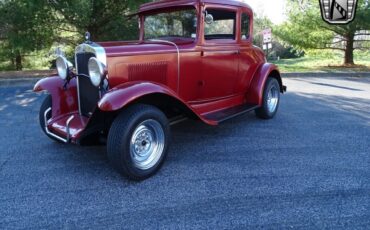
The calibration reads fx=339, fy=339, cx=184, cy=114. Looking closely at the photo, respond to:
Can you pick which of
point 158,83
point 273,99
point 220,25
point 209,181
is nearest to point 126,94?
point 158,83

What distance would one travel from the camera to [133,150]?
3252 mm

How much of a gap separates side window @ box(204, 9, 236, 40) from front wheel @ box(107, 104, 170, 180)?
5.00 feet

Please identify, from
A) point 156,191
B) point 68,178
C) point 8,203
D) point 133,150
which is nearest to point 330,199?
point 156,191

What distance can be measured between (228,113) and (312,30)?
354 inches

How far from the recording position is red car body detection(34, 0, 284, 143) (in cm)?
337

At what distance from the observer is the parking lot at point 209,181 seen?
2.61 metres

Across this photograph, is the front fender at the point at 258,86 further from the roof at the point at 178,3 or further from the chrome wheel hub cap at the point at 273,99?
the roof at the point at 178,3

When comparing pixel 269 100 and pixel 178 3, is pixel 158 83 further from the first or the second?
pixel 269 100

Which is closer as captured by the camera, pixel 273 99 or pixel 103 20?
pixel 273 99

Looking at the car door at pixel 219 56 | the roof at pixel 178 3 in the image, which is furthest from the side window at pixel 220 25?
the roof at pixel 178 3

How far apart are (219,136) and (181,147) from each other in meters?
0.65

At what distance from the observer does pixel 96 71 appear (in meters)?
3.30

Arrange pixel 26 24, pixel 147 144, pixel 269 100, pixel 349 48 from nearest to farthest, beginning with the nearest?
pixel 147 144
pixel 269 100
pixel 26 24
pixel 349 48

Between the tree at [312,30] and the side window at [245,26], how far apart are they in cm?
786
